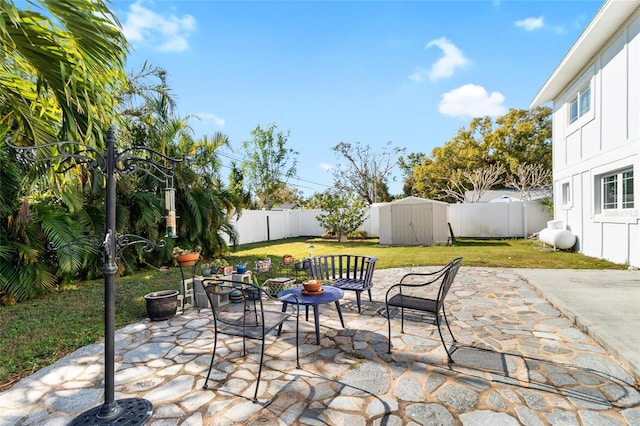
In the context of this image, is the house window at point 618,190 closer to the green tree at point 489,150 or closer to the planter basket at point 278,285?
the planter basket at point 278,285

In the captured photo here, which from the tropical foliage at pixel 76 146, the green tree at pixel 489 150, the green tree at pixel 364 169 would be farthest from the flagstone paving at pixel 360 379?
the green tree at pixel 364 169

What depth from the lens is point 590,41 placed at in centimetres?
723

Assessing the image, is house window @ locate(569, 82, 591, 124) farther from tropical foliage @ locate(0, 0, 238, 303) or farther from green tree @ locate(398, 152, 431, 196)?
green tree @ locate(398, 152, 431, 196)

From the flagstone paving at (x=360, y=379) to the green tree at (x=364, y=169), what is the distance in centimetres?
2135

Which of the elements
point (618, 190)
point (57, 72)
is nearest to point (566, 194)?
point (618, 190)

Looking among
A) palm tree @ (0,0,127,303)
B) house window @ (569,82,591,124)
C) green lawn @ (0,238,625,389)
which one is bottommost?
green lawn @ (0,238,625,389)

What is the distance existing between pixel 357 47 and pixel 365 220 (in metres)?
9.46

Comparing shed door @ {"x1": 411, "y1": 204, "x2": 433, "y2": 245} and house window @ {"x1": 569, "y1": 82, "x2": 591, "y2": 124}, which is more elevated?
house window @ {"x1": 569, "y1": 82, "x2": 591, "y2": 124}

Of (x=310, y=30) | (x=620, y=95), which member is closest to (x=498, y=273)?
(x=620, y=95)

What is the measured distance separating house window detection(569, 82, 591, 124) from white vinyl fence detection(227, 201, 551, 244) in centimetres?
507

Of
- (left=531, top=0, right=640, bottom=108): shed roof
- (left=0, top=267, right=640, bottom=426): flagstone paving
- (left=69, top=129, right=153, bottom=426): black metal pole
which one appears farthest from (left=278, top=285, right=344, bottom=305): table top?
(left=531, top=0, right=640, bottom=108): shed roof

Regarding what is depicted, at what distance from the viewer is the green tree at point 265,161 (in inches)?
840

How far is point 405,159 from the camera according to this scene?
95.1 ft

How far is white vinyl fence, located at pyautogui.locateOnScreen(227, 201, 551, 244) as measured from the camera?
537 inches
